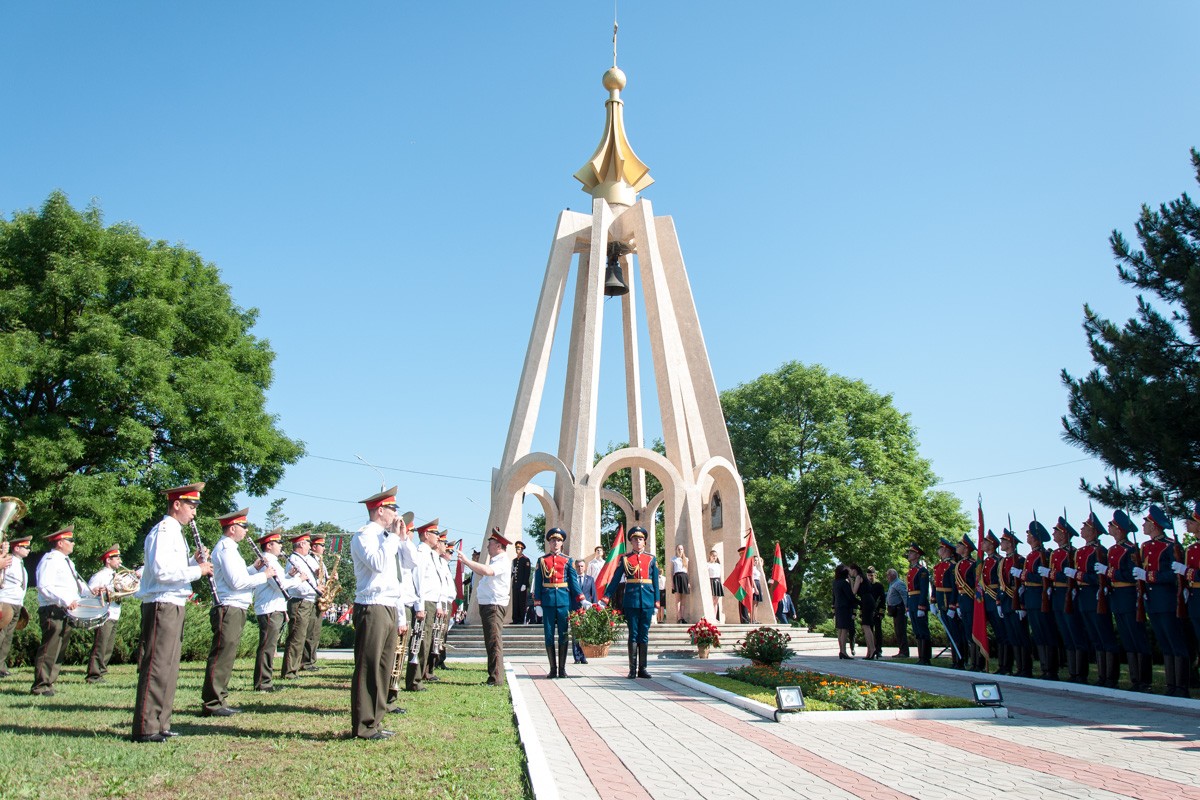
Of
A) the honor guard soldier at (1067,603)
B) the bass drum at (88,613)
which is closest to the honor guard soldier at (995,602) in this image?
the honor guard soldier at (1067,603)

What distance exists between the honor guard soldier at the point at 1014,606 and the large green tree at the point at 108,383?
19.0 metres

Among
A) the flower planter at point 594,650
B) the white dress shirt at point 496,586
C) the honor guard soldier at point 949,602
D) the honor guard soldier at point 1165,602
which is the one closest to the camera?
the honor guard soldier at point 1165,602

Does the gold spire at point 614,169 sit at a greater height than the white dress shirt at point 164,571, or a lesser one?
greater

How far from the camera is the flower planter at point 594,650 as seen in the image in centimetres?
1590

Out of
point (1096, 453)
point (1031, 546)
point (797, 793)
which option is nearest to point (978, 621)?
point (1031, 546)

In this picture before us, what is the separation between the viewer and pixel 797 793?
5.32 m

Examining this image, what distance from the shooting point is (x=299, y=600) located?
12188mm

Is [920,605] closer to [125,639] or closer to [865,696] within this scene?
[865,696]

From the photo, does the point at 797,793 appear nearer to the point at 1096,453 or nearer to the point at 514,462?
the point at 1096,453

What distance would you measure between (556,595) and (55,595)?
6.46 metres

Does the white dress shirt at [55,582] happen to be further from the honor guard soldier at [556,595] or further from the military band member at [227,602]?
the honor guard soldier at [556,595]

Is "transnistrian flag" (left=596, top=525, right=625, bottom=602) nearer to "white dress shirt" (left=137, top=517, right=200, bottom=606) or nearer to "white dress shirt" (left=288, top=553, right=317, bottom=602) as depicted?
"white dress shirt" (left=288, top=553, right=317, bottom=602)

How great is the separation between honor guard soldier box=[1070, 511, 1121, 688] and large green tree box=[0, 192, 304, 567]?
19.9 meters

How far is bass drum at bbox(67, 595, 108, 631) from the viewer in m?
10.7
